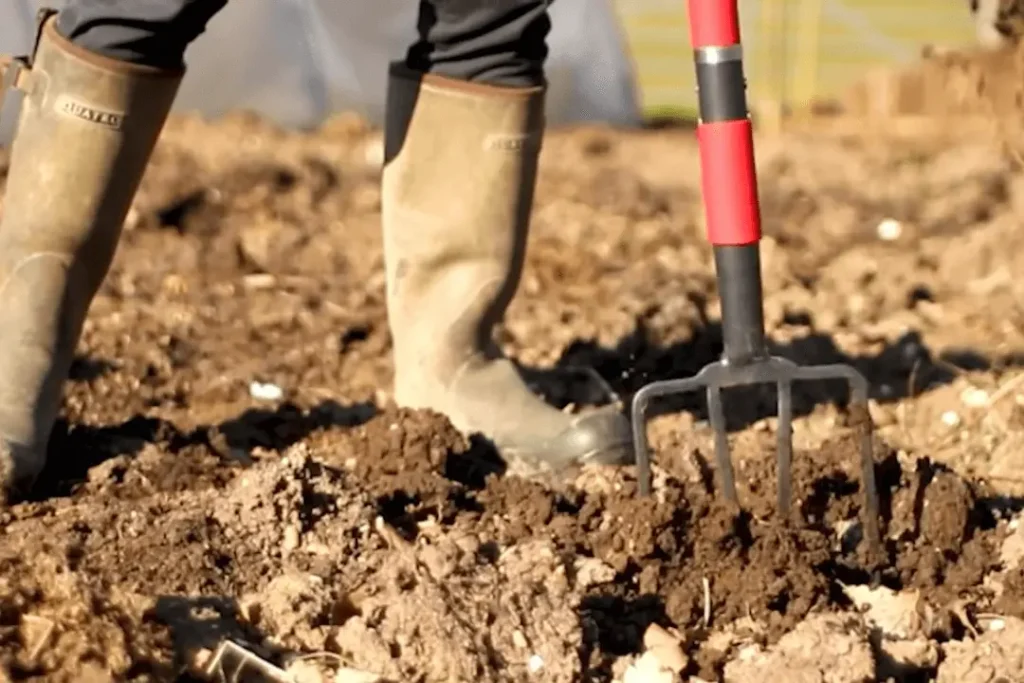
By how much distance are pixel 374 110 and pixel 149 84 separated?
3857 mm

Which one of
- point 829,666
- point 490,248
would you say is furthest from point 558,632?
point 490,248

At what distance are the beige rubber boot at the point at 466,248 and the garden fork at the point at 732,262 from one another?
373 millimetres

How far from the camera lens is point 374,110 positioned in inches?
246

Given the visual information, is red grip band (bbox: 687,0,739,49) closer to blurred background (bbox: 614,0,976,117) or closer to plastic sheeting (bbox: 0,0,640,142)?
plastic sheeting (bbox: 0,0,640,142)

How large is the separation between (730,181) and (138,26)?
77cm

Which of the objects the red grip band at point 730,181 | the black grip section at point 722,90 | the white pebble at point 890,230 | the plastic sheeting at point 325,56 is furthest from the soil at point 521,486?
the plastic sheeting at point 325,56

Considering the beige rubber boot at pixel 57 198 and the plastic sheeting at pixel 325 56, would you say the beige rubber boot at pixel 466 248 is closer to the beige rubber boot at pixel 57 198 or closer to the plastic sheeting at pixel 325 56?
the beige rubber boot at pixel 57 198

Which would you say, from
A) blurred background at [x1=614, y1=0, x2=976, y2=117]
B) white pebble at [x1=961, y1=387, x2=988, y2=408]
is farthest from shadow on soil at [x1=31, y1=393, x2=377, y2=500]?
blurred background at [x1=614, y1=0, x2=976, y2=117]

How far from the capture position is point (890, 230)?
4.60m

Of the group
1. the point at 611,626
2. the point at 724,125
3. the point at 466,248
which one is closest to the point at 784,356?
the point at 466,248

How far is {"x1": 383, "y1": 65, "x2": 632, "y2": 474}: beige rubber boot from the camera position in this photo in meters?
2.66

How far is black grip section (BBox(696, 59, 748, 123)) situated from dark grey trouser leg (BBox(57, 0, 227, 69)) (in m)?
0.62

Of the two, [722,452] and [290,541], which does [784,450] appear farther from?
[290,541]

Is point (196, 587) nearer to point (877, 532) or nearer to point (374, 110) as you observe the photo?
point (877, 532)
